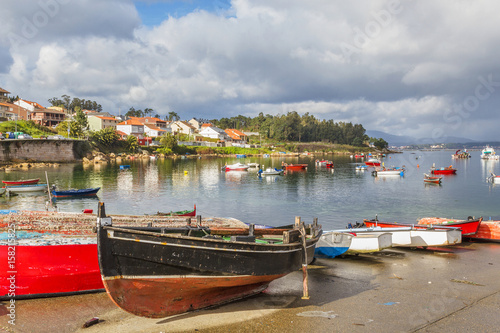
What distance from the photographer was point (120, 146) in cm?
12231

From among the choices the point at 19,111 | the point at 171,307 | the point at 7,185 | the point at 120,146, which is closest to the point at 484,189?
the point at 171,307

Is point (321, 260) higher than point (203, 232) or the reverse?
the reverse

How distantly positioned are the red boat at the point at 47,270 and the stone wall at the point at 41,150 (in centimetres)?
8582

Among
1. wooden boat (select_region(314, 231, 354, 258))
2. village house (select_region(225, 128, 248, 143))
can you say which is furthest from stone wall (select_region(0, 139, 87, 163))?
village house (select_region(225, 128, 248, 143))

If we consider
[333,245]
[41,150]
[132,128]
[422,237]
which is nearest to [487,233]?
[422,237]

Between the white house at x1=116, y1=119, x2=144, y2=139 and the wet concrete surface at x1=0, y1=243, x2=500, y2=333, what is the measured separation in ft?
460

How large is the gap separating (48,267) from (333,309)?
9.60 m

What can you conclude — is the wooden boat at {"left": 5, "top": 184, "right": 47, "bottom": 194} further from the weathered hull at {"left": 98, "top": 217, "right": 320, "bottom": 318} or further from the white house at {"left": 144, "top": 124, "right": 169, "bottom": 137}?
the white house at {"left": 144, "top": 124, "right": 169, "bottom": 137}

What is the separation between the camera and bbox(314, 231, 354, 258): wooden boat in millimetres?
17891

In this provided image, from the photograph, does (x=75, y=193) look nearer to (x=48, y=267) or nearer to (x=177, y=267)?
(x=48, y=267)

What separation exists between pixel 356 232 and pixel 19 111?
448 feet

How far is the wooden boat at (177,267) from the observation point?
33.1 feet

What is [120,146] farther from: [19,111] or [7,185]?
[7,185]

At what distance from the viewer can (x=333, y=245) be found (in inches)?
712
